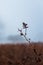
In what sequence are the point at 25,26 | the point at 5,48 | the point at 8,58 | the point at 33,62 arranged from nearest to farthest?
1. the point at 25,26
2. the point at 33,62
3. the point at 8,58
4. the point at 5,48

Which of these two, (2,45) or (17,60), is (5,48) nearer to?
(2,45)

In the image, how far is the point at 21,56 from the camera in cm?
1268

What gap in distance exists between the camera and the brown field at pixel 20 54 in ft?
38.9

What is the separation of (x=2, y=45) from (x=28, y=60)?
7.94 ft

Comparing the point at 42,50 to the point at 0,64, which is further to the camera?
the point at 42,50

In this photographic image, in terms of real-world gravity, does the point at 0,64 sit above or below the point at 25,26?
below

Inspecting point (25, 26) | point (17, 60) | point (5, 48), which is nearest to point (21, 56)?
point (17, 60)

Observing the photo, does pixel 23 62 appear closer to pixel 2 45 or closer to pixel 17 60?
pixel 17 60

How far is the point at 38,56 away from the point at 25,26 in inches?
109

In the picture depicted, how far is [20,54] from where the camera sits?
12.9m

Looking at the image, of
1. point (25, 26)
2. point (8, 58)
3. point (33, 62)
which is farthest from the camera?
point (8, 58)

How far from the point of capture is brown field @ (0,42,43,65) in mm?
11859

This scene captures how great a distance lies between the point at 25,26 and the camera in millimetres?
9320

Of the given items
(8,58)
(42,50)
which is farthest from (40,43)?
(8,58)
